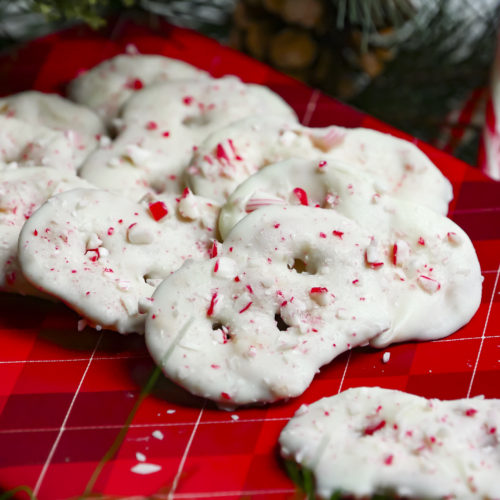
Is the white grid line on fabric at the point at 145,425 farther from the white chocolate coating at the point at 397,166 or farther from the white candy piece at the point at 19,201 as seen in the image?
the white chocolate coating at the point at 397,166

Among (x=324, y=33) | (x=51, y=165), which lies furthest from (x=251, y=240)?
(x=324, y=33)

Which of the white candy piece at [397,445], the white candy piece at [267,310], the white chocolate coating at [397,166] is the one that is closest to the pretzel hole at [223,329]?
the white candy piece at [267,310]

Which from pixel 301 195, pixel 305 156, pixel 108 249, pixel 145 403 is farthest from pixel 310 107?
pixel 145 403

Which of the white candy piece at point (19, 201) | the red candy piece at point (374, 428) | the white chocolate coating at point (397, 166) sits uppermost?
the white chocolate coating at point (397, 166)

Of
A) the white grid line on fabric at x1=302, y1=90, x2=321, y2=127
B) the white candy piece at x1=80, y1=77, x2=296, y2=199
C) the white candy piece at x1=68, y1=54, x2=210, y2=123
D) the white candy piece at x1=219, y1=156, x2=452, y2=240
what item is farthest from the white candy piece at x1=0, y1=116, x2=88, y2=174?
the white grid line on fabric at x1=302, y1=90, x2=321, y2=127

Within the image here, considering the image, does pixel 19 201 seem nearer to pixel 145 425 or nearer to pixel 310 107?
pixel 145 425

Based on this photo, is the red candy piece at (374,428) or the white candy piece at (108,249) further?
the white candy piece at (108,249)
